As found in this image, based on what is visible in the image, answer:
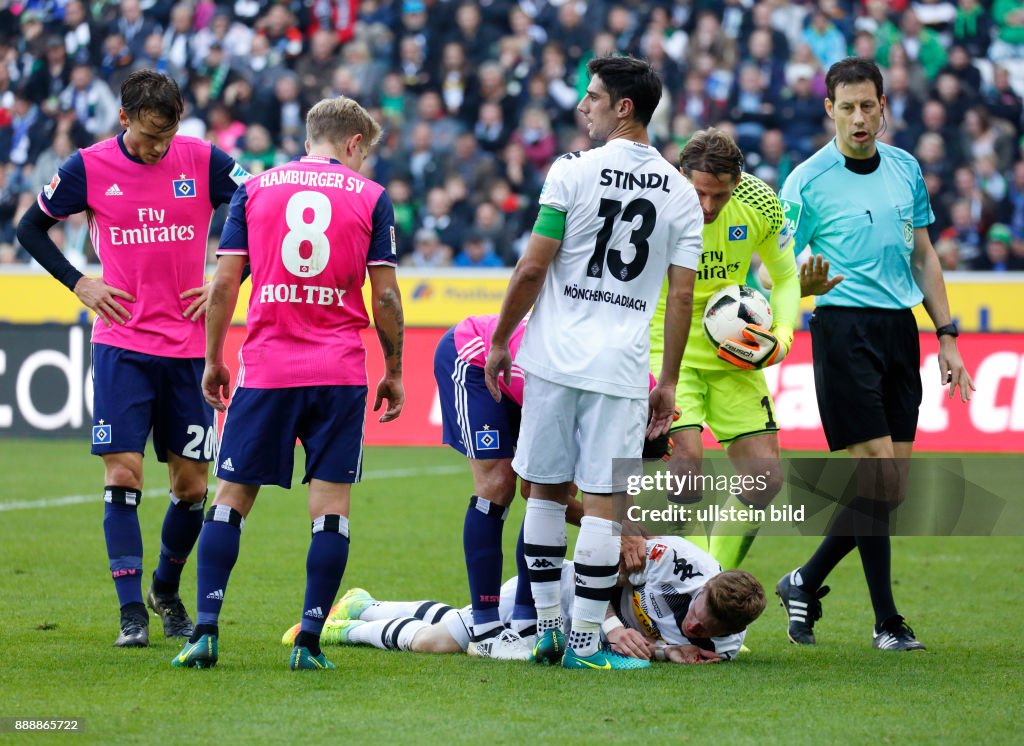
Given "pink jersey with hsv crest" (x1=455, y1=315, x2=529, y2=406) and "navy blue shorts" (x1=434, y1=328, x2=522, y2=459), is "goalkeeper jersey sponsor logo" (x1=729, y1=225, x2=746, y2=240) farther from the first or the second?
"navy blue shorts" (x1=434, y1=328, x2=522, y2=459)

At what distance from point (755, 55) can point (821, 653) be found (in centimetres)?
1476

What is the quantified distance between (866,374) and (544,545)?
2006mm

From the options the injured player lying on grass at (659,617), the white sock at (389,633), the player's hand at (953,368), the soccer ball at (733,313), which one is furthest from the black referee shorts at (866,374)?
the white sock at (389,633)

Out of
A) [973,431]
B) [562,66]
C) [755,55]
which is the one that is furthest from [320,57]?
[973,431]

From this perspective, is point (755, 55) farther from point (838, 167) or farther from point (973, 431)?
point (838, 167)

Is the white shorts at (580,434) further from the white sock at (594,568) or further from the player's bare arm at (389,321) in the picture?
the player's bare arm at (389,321)

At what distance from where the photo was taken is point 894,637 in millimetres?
6594

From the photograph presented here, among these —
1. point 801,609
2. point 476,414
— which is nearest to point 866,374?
point 801,609

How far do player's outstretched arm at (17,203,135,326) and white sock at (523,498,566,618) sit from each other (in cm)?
200

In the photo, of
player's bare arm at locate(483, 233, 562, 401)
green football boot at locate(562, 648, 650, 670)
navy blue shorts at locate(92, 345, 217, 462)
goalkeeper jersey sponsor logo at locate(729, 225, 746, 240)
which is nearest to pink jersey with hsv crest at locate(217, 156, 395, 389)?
player's bare arm at locate(483, 233, 562, 401)

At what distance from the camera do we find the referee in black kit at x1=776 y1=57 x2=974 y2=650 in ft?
22.6

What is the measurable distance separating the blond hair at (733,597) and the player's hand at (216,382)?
2033 millimetres

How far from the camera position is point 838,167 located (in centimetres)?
710

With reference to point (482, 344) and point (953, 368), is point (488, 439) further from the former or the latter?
point (953, 368)
